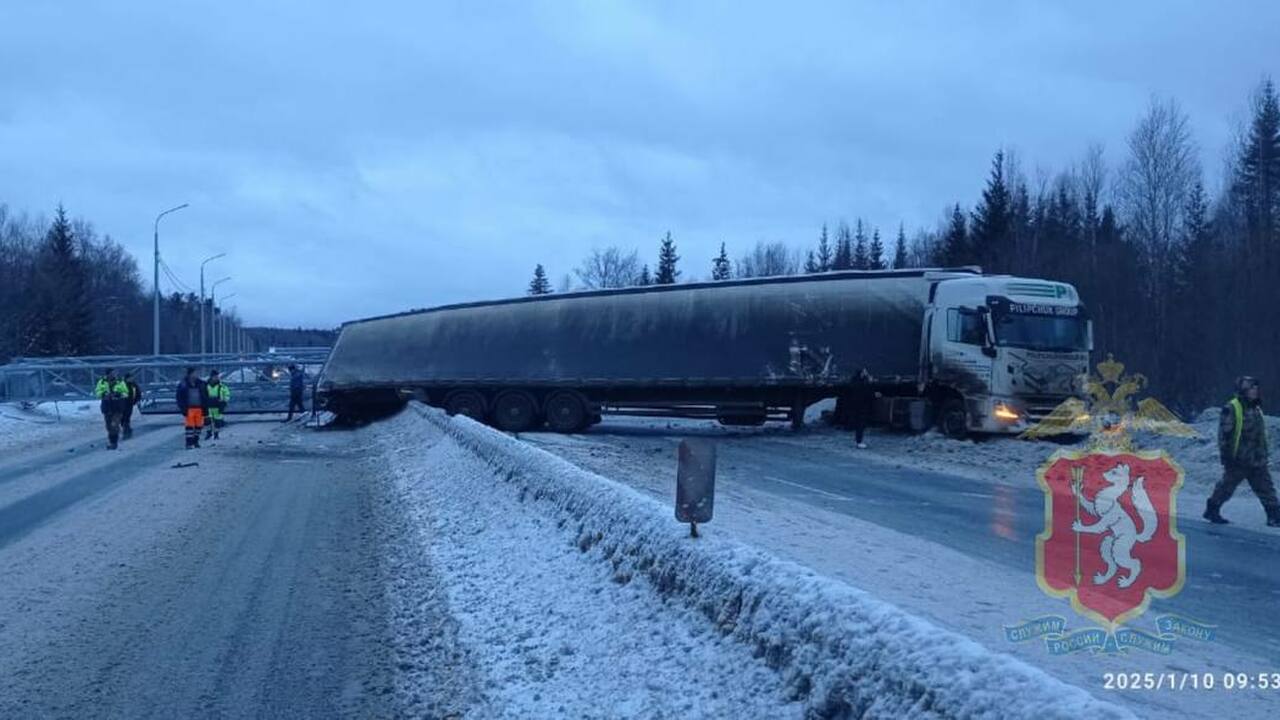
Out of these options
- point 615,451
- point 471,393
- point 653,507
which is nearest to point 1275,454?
point 615,451

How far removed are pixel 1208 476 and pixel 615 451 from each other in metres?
11.6

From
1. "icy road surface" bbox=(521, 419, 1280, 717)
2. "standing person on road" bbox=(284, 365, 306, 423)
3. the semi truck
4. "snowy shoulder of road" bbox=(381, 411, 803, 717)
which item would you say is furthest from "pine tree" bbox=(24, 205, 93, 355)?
"snowy shoulder of road" bbox=(381, 411, 803, 717)

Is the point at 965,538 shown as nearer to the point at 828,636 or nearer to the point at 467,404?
the point at 828,636

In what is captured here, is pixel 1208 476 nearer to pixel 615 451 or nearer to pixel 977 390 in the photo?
pixel 977 390

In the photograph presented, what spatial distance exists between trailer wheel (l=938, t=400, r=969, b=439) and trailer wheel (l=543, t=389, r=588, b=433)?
1009cm

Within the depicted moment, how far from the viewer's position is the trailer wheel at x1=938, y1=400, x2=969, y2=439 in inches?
1052

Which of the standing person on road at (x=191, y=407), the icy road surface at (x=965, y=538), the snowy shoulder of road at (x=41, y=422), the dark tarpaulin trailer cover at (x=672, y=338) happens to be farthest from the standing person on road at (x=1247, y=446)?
the snowy shoulder of road at (x=41, y=422)

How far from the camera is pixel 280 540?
39.9ft

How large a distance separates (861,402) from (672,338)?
216 inches

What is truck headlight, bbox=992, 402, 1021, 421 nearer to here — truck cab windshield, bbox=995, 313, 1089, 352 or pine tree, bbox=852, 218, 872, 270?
truck cab windshield, bbox=995, 313, 1089, 352

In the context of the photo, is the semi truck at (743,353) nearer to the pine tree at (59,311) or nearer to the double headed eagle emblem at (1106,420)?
the double headed eagle emblem at (1106,420)

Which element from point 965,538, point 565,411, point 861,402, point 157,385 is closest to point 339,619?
point 965,538

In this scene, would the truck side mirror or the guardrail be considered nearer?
the truck side mirror

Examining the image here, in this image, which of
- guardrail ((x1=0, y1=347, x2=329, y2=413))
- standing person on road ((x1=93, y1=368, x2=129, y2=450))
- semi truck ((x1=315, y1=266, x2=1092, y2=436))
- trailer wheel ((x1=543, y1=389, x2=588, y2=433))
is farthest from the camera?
guardrail ((x1=0, y1=347, x2=329, y2=413))
